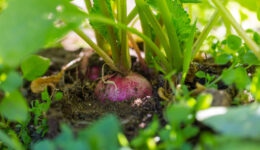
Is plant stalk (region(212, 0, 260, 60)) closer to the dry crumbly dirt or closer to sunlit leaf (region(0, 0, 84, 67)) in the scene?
the dry crumbly dirt

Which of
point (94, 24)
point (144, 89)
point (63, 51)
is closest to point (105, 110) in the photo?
point (144, 89)

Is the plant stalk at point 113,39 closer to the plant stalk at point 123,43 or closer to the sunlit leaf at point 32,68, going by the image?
the plant stalk at point 123,43

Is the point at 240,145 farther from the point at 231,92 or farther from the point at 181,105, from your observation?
the point at 231,92

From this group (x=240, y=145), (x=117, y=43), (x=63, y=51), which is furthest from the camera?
(x=63, y=51)

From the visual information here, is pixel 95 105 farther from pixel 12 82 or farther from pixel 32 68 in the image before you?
pixel 12 82

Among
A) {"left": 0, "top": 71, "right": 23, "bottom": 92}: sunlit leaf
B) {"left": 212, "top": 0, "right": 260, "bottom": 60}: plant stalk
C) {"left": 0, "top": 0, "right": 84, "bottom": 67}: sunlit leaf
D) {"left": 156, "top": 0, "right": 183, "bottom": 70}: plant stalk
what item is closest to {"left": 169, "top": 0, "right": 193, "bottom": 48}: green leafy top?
{"left": 156, "top": 0, "right": 183, "bottom": 70}: plant stalk

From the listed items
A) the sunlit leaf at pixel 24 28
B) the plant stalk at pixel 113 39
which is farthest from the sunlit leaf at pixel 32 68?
the plant stalk at pixel 113 39
